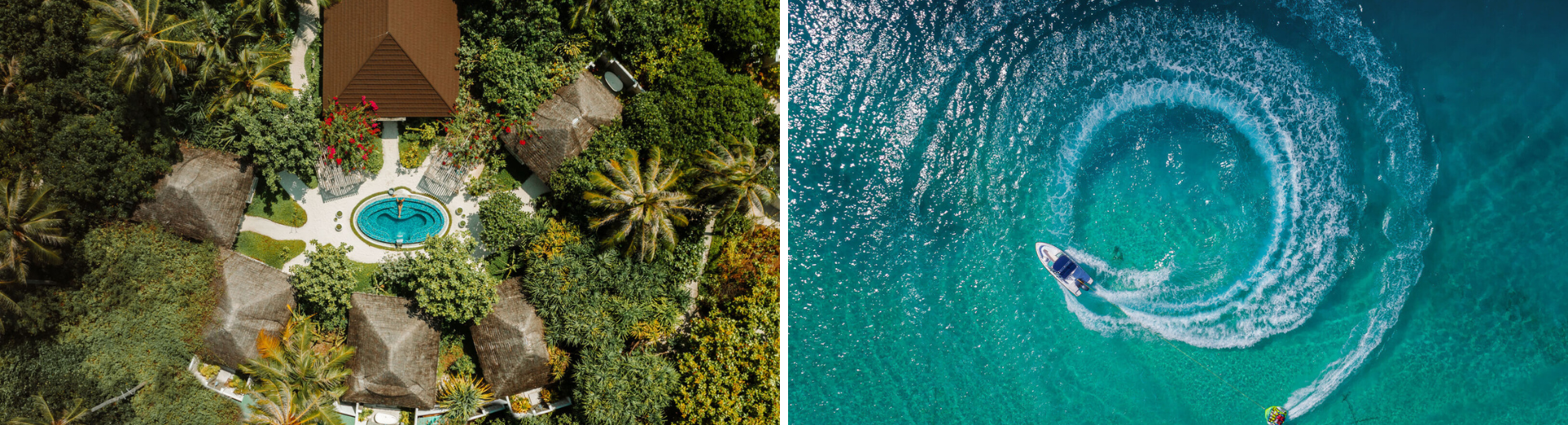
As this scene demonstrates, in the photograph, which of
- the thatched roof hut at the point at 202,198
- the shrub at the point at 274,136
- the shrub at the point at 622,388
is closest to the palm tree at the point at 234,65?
the shrub at the point at 274,136

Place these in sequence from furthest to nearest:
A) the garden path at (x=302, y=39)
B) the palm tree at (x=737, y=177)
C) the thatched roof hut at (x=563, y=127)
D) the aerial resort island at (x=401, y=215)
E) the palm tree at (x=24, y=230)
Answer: the garden path at (x=302, y=39)
the thatched roof hut at (x=563, y=127)
the palm tree at (x=737, y=177)
the aerial resort island at (x=401, y=215)
the palm tree at (x=24, y=230)

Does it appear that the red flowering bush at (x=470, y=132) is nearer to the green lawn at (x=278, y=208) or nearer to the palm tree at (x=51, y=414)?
the green lawn at (x=278, y=208)

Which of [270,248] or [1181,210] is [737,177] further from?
[270,248]

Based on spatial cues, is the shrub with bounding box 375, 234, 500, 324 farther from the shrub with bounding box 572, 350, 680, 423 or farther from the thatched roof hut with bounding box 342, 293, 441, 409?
the shrub with bounding box 572, 350, 680, 423

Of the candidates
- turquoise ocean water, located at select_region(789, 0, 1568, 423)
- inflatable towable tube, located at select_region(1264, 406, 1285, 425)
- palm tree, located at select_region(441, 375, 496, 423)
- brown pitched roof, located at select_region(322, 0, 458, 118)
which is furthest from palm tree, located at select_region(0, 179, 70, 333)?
inflatable towable tube, located at select_region(1264, 406, 1285, 425)

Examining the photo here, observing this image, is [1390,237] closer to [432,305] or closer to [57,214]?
[432,305]

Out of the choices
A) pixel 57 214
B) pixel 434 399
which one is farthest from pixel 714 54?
pixel 57 214

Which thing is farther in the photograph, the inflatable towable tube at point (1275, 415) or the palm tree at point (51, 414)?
the inflatable towable tube at point (1275, 415)

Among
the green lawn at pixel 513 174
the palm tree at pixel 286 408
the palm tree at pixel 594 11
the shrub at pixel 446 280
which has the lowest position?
the palm tree at pixel 286 408
